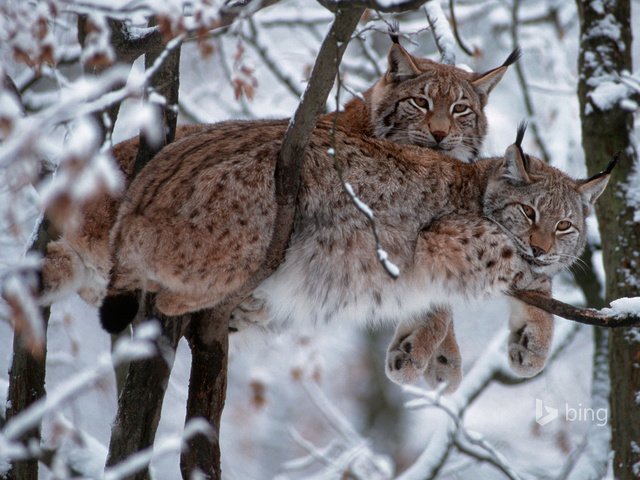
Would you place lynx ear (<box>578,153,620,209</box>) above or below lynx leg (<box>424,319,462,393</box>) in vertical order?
above

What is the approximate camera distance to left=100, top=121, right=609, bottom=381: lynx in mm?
4410

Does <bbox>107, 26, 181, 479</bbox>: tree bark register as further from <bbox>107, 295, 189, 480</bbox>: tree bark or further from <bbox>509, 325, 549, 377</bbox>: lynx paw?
<bbox>509, 325, 549, 377</bbox>: lynx paw

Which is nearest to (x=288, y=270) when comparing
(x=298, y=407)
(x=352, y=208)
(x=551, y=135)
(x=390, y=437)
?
(x=352, y=208)

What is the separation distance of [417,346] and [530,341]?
65 cm

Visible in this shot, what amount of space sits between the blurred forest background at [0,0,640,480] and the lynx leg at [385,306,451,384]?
30 centimetres

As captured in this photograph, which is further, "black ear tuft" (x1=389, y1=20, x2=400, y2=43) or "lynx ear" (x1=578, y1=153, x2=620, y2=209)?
"lynx ear" (x1=578, y1=153, x2=620, y2=209)

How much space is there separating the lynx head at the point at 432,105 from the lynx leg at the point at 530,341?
1.30 metres

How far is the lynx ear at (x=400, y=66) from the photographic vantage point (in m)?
6.32

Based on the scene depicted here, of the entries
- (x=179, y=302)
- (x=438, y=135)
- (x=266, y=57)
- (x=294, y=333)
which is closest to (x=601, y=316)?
(x=179, y=302)

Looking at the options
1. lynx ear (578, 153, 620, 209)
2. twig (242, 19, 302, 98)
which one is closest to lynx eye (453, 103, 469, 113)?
lynx ear (578, 153, 620, 209)

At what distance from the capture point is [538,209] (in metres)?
5.08

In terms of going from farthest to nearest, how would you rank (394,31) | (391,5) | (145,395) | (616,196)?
1. (616,196)
2. (145,395)
3. (394,31)
4. (391,5)

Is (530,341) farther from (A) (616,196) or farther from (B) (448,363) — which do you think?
(A) (616,196)

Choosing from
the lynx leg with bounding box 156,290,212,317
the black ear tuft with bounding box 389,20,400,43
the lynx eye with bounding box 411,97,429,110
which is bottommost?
the lynx leg with bounding box 156,290,212,317
